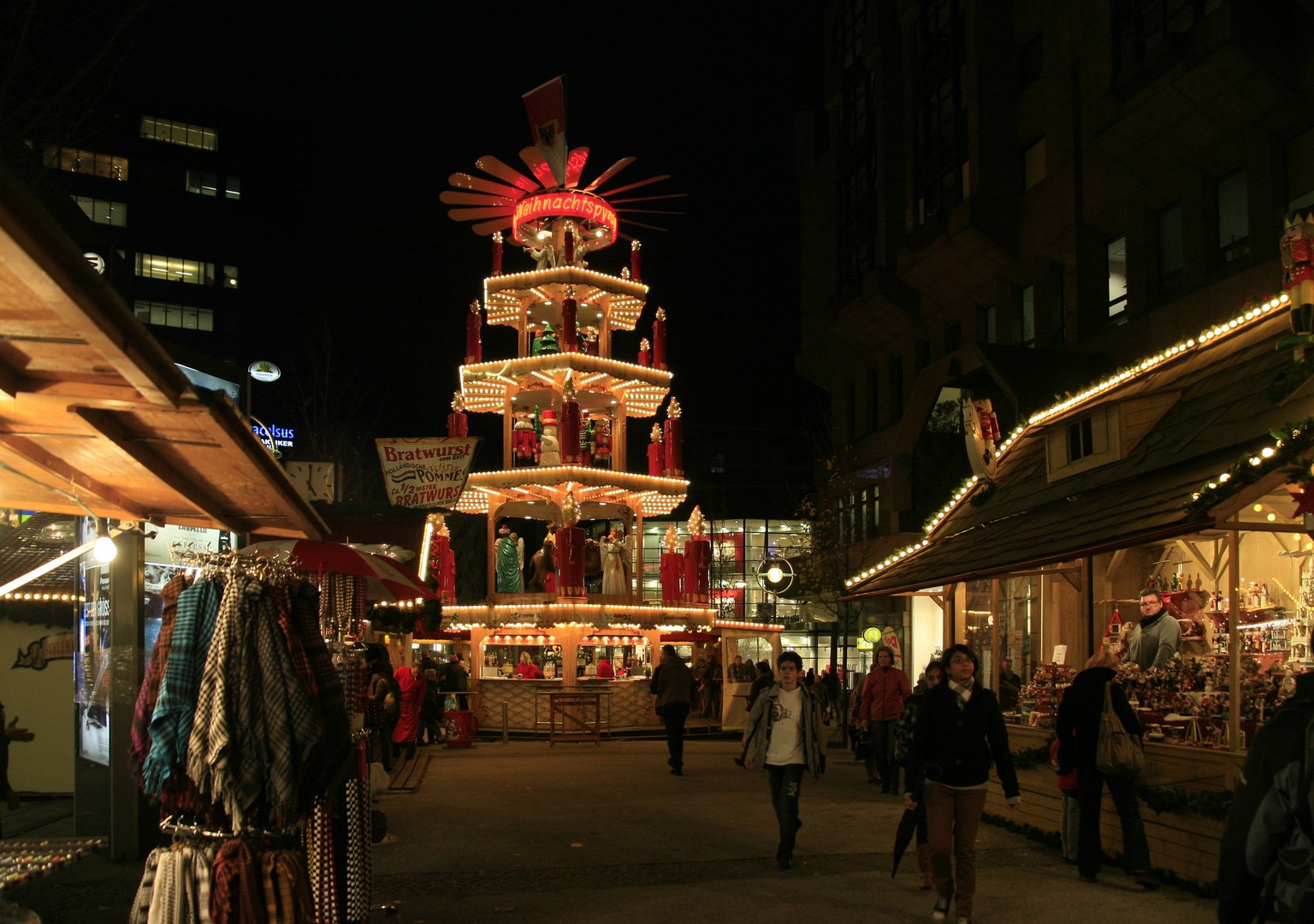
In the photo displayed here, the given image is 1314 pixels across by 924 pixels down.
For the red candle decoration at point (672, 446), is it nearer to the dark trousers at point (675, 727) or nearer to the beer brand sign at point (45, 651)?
the dark trousers at point (675, 727)

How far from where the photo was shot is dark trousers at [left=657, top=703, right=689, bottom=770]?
1903cm

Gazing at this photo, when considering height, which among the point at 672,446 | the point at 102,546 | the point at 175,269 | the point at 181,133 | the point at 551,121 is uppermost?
the point at 181,133

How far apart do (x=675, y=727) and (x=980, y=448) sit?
21.2 ft

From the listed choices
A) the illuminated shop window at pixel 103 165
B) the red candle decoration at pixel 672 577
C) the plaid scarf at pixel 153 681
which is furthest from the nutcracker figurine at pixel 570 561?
the illuminated shop window at pixel 103 165

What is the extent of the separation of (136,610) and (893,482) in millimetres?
31801

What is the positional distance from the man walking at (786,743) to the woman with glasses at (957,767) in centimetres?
190

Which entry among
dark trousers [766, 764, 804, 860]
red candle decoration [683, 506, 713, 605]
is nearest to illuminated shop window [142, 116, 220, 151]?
red candle decoration [683, 506, 713, 605]

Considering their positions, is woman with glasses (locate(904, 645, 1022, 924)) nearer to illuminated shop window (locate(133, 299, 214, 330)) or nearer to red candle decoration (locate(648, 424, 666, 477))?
red candle decoration (locate(648, 424, 666, 477))

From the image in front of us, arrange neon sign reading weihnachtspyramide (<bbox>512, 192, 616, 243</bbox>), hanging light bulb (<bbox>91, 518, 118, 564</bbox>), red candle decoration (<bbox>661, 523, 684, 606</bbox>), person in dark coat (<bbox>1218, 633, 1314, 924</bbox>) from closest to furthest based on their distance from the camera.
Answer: person in dark coat (<bbox>1218, 633, 1314, 924</bbox>), hanging light bulb (<bbox>91, 518, 118, 564</bbox>), red candle decoration (<bbox>661, 523, 684, 606</bbox>), neon sign reading weihnachtspyramide (<bbox>512, 192, 616, 243</bbox>)

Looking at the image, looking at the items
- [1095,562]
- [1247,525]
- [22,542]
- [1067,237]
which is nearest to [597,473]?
[1067,237]

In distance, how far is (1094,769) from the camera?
10.2 m

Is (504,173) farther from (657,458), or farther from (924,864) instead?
(924,864)

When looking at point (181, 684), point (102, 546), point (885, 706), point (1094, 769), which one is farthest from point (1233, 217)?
point (181, 684)

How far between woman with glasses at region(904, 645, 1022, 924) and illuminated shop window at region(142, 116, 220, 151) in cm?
7305
